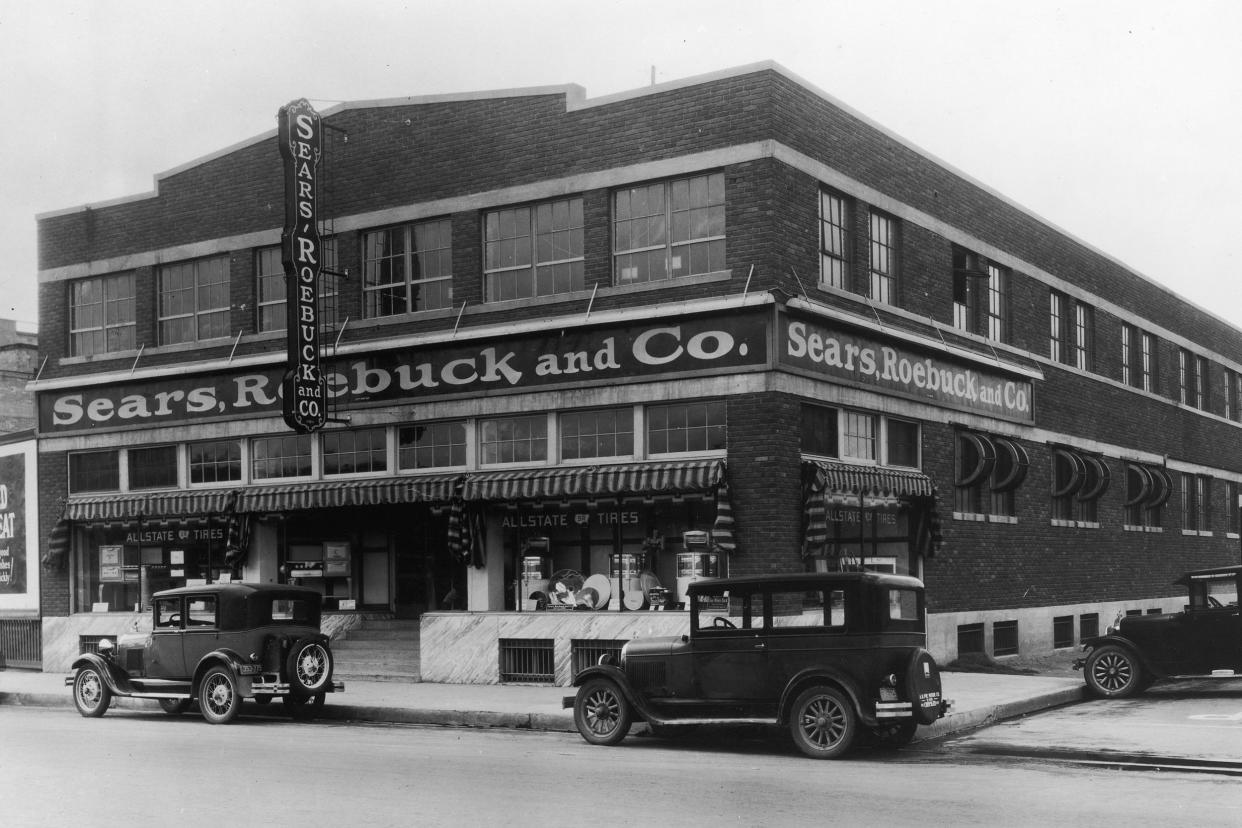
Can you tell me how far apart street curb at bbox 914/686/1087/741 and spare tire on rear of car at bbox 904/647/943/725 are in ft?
3.47

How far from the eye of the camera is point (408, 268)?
23.6 m

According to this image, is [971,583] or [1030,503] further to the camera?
[1030,503]

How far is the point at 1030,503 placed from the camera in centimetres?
2719

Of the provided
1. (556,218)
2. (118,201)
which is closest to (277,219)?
(118,201)

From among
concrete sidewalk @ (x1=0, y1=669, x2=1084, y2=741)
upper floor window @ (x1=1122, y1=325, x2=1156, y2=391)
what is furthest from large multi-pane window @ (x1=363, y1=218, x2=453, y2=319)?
upper floor window @ (x1=1122, y1=325, x2=1156, y2=391)

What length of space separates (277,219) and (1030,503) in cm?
1564

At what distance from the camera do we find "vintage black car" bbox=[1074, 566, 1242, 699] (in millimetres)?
18109

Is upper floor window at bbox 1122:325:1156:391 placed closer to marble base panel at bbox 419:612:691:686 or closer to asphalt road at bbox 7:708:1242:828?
marble base panel at bbox 419:612:691:686

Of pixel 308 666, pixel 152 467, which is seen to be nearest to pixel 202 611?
pixel 308 666

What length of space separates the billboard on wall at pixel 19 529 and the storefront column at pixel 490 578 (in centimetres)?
1062

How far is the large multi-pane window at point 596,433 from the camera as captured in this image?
21016 millimetres

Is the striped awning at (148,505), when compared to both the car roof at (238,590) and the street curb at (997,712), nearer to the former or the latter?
the car roof at (238,590)

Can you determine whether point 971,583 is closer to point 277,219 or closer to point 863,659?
point 863,659

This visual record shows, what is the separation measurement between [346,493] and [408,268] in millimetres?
4038
